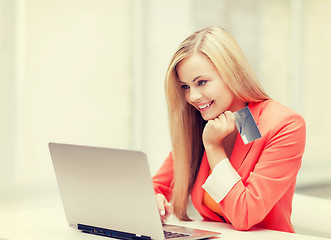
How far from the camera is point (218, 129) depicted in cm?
193

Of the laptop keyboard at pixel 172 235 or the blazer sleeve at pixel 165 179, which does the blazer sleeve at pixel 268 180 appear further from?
the blazer sleeve at pixel 165 179

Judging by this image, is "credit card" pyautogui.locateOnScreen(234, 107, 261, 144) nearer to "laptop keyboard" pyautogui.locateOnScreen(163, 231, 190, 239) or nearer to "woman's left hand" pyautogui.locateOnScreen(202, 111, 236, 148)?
"woman's left hand" pyautogui.locateOnScreen(202, 111, 236, 148)

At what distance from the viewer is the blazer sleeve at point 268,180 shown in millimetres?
1822

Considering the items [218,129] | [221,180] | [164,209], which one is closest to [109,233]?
[164,209]

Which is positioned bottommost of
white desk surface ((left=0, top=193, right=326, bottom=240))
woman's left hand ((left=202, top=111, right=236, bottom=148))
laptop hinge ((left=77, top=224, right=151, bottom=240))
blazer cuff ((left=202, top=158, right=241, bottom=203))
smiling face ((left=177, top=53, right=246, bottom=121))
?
white desk surface ((left=0, top=193, right=326, bottom=240))

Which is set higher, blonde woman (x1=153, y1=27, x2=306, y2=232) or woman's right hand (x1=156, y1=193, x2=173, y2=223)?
blonde woman (x1=153, y1=27, x2=306, y2=232)

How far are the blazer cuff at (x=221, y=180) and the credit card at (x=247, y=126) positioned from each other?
0.35 ft

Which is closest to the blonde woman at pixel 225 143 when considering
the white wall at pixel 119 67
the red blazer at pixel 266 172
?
the red blazer at pixel 266 172

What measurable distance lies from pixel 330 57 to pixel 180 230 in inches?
137

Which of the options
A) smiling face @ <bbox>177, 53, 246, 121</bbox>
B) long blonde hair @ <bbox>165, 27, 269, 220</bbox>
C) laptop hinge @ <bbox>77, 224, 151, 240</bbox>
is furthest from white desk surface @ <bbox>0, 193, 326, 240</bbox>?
smiling face @ <bbox>177, 53, 246, 121</bbox>

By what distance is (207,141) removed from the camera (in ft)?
6.40

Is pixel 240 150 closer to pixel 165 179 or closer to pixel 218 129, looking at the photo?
pixel 218 129

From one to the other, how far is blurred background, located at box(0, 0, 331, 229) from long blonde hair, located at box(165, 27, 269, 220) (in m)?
1.60

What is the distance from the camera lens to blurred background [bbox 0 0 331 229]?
3.54 metres
